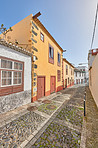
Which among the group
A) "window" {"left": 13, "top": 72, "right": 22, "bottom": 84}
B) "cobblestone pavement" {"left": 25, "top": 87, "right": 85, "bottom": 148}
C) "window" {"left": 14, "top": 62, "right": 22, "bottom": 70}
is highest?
"window" {"left": 14, "top": 62, "right": 22, "bottom": 70}

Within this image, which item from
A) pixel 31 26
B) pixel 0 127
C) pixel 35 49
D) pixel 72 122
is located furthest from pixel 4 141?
pixel 31 26

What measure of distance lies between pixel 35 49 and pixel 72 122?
21.1 feet

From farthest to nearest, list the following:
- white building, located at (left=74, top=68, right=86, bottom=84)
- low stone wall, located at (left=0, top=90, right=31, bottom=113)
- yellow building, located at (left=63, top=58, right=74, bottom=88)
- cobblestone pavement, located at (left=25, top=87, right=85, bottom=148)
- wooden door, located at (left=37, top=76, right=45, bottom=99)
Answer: white building, located at (left=74, top=68, right=86, bottom=84), yellow building, located at (left=63, top=58, right=74, bottom=88), wooden door, located at (left=37, top=76, right=45, bottom=99), low stone wall, located at (left=0, top=90, right=31, bottom=113), cobblestone pavement, located at (left=25, top=87, right=85, bottom=148)

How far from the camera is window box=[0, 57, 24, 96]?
4.16 m

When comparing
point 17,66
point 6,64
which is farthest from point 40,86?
point 6,64

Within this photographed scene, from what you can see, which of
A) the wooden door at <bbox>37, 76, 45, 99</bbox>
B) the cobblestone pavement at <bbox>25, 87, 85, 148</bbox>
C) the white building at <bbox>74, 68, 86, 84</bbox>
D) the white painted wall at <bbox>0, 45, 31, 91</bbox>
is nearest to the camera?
the cobblestone pavement at <bbox>25, 87, 85, 148</bbox>

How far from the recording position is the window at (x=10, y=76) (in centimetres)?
416

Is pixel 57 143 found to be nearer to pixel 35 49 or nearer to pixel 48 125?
pixel 48 125

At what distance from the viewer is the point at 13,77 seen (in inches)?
189

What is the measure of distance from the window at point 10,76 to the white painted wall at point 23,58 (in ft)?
0.98

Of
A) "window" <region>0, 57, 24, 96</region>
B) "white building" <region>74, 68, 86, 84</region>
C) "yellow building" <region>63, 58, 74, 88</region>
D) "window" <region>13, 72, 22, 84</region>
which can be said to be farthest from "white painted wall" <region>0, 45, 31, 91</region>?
"white building" <region>74, 68, 86, 84</region>

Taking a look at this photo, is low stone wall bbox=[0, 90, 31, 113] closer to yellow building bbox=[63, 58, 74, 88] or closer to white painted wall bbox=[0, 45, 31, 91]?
white painted wall bbox=[0, 45, 31, 91]

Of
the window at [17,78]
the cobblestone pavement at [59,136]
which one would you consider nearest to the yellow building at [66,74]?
the window at [17,78]

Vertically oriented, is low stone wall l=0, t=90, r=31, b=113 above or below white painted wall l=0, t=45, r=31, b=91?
below
